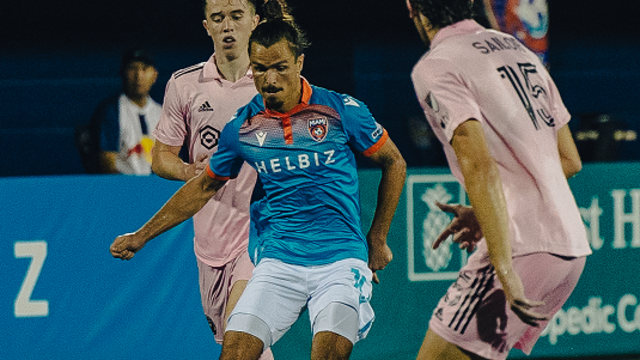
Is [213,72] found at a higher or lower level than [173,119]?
higher

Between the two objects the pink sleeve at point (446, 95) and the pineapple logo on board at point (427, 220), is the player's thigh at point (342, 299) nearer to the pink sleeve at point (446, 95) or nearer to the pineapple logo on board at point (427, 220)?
the pink sleeve at point (446, 95)

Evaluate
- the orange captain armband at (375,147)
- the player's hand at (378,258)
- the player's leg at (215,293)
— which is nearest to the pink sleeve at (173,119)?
the player's leg at (215,293)

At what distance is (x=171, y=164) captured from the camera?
5.14 m

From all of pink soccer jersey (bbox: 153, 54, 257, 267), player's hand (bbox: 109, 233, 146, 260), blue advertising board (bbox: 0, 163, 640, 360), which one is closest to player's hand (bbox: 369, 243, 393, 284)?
pink soccer jersey (bbox: 153, 54, 257, 267)

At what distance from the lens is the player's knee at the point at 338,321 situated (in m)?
4.02

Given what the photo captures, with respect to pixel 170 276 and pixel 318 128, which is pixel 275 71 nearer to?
pixel 318 128

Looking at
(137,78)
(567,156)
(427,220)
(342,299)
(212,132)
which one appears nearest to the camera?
(567,156)

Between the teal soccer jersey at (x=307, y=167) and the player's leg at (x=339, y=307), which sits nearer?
the player's leg at (x=339, y=307)

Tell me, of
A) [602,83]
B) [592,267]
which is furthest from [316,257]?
[602,83]

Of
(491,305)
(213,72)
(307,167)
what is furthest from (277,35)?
(491,305)

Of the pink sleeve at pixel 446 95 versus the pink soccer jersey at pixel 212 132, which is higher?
the pink sleeve at pixel 446 95

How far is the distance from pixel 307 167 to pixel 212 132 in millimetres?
923

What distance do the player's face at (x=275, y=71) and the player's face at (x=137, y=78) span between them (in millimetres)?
3667

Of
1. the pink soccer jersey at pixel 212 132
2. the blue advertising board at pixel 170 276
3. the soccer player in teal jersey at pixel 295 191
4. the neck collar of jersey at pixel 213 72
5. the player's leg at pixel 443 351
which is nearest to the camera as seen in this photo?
the player's leg at pixel 443 351
